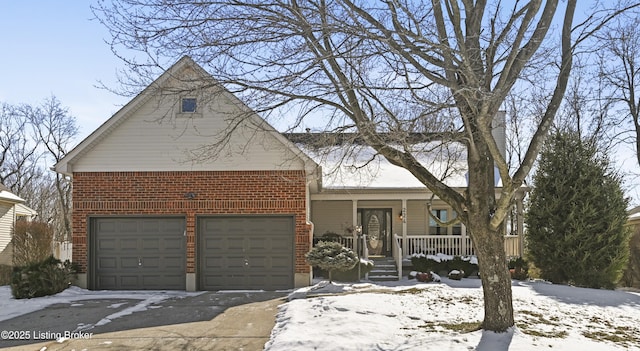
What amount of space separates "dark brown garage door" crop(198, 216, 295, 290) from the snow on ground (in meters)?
1.91

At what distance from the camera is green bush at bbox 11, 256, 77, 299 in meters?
13.4

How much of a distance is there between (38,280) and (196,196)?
4.44 meters

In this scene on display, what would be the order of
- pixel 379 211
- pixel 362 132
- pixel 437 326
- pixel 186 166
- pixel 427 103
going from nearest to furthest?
pixel 427 103
pixel 362 132
pixel 437 326
pixel 186 166
pixel 379 211

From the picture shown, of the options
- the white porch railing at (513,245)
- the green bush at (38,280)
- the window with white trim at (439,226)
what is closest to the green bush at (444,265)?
the white porch railing at (513,245)

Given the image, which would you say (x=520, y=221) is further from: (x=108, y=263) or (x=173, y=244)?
(x=108, y=263)

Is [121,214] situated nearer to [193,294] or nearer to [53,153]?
[193,294]

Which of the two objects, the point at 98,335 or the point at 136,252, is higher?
the point at 136,252

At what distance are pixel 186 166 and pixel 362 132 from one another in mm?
8194

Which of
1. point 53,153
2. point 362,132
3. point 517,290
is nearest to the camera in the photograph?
point 362,132

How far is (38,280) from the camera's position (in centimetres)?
1347

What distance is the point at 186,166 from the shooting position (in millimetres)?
14945

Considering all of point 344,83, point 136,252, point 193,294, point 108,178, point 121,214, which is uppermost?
point 344,83

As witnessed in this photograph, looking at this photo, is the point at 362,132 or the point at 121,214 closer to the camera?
the point at 362,132

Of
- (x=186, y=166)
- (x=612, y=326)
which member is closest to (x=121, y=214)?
(x=186, y=166)
